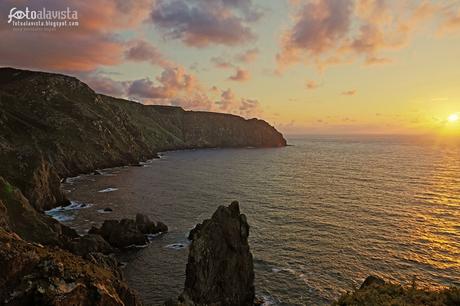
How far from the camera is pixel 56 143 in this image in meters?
124

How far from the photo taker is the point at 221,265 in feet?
138

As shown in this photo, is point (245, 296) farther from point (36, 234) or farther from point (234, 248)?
point (36, 234)

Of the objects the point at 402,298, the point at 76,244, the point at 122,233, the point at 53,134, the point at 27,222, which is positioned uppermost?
the point at 53,134

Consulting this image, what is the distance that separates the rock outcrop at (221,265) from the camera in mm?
40094

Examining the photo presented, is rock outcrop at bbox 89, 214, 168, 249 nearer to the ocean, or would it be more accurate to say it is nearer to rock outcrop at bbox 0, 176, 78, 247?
the ocean

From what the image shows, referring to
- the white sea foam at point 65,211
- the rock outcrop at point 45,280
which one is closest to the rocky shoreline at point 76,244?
the rock outcrop at point 45,280

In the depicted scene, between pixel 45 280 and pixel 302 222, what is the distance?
191 ft

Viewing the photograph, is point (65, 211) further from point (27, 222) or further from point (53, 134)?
point (53, 134)

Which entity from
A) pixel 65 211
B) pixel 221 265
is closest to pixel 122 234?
pixel 221 265

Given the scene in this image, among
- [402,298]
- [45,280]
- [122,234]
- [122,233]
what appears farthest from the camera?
[122,233]

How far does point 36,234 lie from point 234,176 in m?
91.3

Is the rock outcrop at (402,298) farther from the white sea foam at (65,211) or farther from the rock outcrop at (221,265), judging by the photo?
the white sea foam at (65,211)

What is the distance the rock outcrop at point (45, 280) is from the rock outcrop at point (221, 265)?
1841 centimetres

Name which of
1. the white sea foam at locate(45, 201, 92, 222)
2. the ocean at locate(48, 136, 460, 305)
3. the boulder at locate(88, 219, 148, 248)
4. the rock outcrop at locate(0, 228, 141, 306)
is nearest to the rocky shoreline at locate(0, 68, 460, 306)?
the rock outcrop at locate(0, 228, 141, 306)
